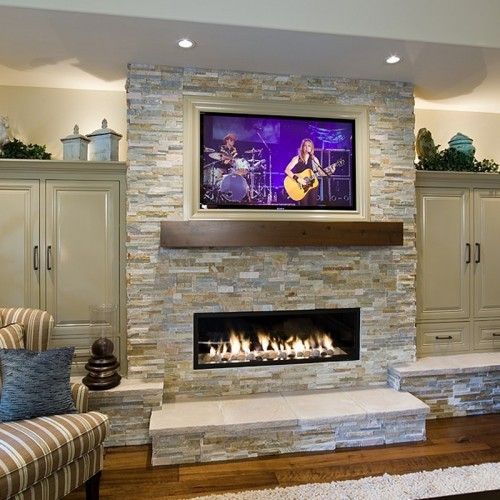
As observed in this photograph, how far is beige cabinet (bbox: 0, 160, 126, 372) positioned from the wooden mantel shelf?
1.84 ft

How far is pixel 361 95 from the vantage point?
11.1 ft


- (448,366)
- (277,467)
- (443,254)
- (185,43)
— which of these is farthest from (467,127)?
(277,467)

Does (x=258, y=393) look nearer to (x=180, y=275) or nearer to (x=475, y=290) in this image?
(x=180, y=275)

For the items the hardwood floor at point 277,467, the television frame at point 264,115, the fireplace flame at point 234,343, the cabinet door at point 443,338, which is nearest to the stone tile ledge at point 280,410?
the hardwood floor at point 277,467

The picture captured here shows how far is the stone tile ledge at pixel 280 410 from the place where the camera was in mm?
2752

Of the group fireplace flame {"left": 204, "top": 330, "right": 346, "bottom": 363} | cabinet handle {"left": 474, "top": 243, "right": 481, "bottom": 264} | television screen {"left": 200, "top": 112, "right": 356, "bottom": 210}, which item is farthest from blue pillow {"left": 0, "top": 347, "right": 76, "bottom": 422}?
cabinet handle {"left": 474, "top": 243, "right": 481, "bottom": 264}

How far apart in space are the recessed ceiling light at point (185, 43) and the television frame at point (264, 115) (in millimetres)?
412

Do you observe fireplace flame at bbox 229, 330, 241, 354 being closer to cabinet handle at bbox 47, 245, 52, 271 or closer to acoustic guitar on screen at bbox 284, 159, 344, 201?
acoustic guitar on screen at bbox 284, 159, 344, 201

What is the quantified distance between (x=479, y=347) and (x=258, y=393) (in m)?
2.11

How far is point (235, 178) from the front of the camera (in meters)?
3.21

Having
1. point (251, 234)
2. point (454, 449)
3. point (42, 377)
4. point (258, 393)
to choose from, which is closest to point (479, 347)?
point (454, 449)

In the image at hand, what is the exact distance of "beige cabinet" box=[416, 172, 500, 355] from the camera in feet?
12.0

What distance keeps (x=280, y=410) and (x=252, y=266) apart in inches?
42.3

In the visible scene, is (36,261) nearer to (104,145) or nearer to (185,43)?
(104,145)
